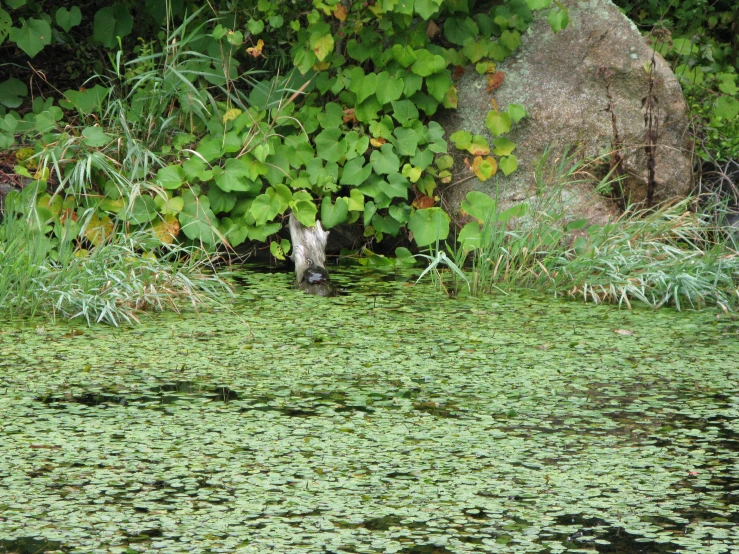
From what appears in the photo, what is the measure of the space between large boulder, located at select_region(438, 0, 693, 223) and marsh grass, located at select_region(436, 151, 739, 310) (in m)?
0.22

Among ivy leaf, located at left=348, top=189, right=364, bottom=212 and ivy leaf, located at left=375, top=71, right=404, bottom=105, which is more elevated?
ivy leaf, located at left=375, top=71, right=404, bottom=105

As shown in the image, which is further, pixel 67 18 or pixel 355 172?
pixel 67 18

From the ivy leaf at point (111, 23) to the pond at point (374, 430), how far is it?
2.25 meters

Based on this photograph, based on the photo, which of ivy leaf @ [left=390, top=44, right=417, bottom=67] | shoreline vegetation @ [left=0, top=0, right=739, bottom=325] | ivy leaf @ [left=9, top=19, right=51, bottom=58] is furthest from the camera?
ivy leaf @ [left=9, top=19, right=51, bottom=58]

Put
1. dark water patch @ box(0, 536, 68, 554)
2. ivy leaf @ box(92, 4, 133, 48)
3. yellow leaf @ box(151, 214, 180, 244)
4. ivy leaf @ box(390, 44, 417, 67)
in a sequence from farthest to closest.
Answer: ivy leaf @ box(92, 4, 133, 48)
ivy leaf @ box(390, 44, 417, 67)
yellow leaf @ box(151, 214, 180, 244)
dark water patch @ box(0, 536, 68, 554)

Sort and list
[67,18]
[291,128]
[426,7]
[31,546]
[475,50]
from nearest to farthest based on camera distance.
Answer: [31,546] < [426,7] < [475,50] < [291,128] < [67,18]

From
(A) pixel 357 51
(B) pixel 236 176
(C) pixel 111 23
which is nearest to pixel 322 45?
(A) pixel 357 51

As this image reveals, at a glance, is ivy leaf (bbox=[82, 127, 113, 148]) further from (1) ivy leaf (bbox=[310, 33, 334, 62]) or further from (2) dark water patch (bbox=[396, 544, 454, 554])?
(2) dark water patch (bbox=[396, 544, 454, 554])

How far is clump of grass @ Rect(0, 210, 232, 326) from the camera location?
412cm

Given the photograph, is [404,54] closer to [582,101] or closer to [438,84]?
[438,84]

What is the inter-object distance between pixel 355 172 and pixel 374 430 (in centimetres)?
255

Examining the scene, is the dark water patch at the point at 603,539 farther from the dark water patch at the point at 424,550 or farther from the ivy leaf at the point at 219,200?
the ivy leaf at the point at 219,200

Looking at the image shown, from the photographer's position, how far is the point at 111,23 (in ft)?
19.4

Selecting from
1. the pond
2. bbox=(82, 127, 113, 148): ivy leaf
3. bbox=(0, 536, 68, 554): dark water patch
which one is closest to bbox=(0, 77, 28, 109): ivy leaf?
bbox=(82, 127, 113, 148): ivy leaf
